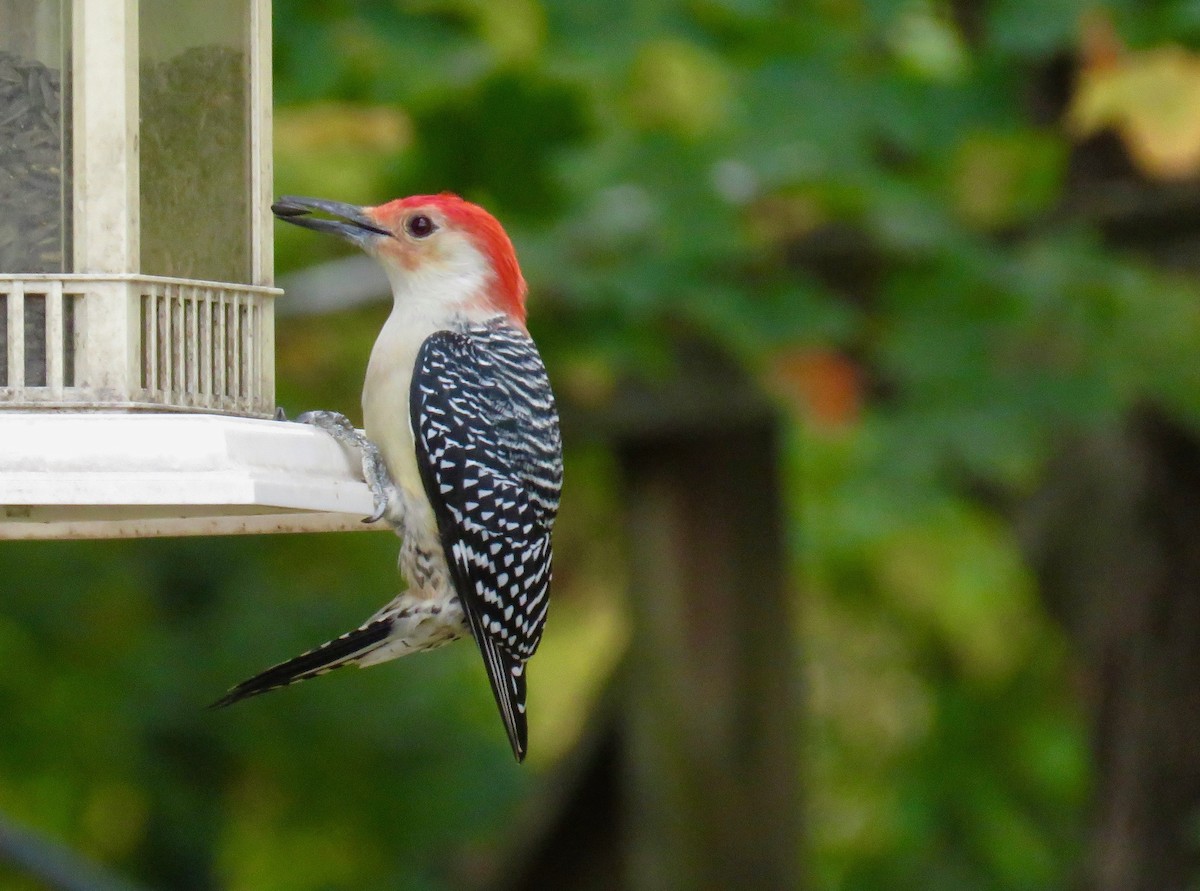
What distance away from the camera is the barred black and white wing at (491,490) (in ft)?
14.8

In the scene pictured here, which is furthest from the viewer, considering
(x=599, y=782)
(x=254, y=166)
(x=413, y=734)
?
(x=599, y=782)

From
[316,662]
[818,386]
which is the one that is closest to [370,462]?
[316,662]

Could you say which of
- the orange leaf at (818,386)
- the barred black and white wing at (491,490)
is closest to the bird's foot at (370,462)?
the barred black and white wing at (491,490)

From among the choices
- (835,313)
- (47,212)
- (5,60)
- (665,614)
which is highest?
(5,60)

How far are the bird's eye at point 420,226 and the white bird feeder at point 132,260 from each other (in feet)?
2.57

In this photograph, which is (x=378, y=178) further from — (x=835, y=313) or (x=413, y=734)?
(x=413, y=734)

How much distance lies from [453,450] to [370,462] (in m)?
0.33

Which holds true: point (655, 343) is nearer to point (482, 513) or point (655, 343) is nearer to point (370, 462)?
point (482, 513)

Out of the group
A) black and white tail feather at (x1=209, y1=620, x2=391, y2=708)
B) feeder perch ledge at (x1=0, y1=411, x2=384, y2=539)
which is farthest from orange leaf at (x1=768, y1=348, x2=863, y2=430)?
feeder perch ledge at (x1=0, y1=411, x2=384, y2=539)

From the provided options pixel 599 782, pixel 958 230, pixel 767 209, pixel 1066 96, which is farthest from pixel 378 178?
pixel 599 782

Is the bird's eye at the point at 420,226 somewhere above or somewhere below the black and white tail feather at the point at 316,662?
above

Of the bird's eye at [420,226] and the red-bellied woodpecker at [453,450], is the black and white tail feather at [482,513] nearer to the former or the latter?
the red-bellied woodpecker at [453,450]

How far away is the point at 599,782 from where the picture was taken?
39.1 feet

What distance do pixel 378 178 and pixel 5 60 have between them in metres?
3.81
